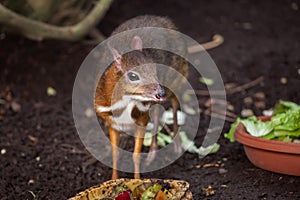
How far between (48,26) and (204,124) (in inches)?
74.1

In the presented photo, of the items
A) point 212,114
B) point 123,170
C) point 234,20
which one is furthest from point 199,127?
point 234,20

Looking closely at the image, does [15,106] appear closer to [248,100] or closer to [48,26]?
[48,26]

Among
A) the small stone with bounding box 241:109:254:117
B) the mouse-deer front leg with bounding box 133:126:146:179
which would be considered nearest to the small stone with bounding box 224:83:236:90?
the small stone with bounding box 241:109:254:117

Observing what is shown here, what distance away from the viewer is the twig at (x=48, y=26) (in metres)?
5.76

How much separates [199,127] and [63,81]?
169cm

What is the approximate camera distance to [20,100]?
20.2 ft

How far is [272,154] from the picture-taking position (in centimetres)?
442

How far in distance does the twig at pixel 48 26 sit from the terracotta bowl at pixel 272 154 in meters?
2.41

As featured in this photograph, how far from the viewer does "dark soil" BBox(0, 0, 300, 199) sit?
4504 mm

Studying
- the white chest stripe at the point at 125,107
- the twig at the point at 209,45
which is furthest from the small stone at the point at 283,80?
the white chest stripe at the point at 125,107

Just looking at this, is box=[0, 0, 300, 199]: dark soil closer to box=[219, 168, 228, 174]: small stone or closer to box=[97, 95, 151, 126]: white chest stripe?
box=[219, 168, 228, 174]: small stone

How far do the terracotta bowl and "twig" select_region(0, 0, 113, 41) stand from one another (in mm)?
2406

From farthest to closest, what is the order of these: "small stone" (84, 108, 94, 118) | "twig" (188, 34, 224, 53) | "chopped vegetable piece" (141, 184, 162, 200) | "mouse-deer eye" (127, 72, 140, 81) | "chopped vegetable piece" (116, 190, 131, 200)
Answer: "twig" (188, 34, 224, 53)
"small stone" (84, 108, 94, 118)
"mouse-deer eye" (127, 72, 140, 81)
"chopped vegetable piece" (141, 184, 162, 200)
"chopped vegetable piece" (116, 190, 131, 200)

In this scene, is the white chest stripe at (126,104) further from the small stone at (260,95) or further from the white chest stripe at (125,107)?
the small stone at (260,95)
